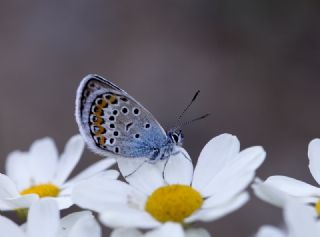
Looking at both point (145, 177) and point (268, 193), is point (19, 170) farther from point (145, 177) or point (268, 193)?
point (268, 193)

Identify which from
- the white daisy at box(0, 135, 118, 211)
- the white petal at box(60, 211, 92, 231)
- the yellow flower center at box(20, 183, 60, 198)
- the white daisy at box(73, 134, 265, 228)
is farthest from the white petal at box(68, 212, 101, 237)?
A: the yellow flower center at box(20, 183, 60, 198)

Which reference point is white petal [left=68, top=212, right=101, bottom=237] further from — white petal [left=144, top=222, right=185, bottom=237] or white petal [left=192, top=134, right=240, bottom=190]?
white petal [left=192, top=134, right=240, bottom=190]

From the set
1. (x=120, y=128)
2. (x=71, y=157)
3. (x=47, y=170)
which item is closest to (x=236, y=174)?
(x=120, y=128)

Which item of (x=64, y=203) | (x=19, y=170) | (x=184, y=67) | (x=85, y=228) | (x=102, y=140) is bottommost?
(x=184, y=67)

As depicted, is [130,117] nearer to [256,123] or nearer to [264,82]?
[256,123]

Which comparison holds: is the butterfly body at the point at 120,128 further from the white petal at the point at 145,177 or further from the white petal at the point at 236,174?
the white petal at the point at 236,174

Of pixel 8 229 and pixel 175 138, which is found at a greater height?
pixel 175 138

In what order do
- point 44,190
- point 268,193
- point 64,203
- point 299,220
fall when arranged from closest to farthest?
point 299,220, point 268,193, point 64,203, point 44,190

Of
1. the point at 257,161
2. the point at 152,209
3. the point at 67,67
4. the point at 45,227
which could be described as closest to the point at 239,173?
the point at 257,161
